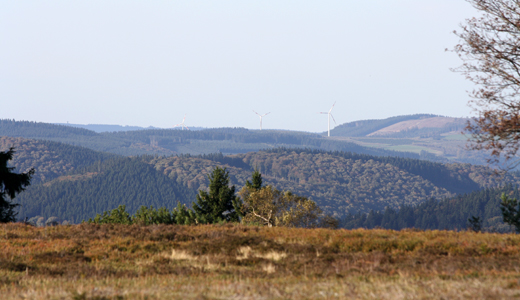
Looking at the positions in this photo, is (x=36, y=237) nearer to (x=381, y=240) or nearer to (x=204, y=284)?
(x=204, y=284)

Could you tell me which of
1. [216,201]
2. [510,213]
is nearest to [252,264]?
[510,213]

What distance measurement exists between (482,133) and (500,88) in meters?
2.46

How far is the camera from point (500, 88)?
2233 centimetres

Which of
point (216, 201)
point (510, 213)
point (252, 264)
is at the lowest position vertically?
point (216, 201)

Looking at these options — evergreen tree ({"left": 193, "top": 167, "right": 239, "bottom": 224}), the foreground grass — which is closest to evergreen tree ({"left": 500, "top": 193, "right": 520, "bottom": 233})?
evergreen tree ({"left": 193, "top": 167, "right": 239, "bottom": 224})

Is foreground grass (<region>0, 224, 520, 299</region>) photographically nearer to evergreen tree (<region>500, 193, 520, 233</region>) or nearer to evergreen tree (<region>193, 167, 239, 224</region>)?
evergreen tree (<region>500, 193, 520, 233</region>)

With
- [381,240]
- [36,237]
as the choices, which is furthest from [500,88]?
[36,237]

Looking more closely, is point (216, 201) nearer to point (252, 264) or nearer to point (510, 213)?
point (510, 213)

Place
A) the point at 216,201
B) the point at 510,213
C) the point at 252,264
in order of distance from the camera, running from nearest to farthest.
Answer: the point at 252,264
the point at 510,213
the point at 216,201

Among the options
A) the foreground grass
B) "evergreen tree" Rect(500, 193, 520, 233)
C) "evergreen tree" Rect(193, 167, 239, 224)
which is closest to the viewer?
the foreground grass

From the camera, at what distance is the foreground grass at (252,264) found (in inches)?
503

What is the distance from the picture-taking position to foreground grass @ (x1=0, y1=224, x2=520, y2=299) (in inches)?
503

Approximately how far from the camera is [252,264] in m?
18.6

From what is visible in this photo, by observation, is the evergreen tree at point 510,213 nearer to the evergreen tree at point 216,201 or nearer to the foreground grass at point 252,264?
the evergreen tree at point 216,201
